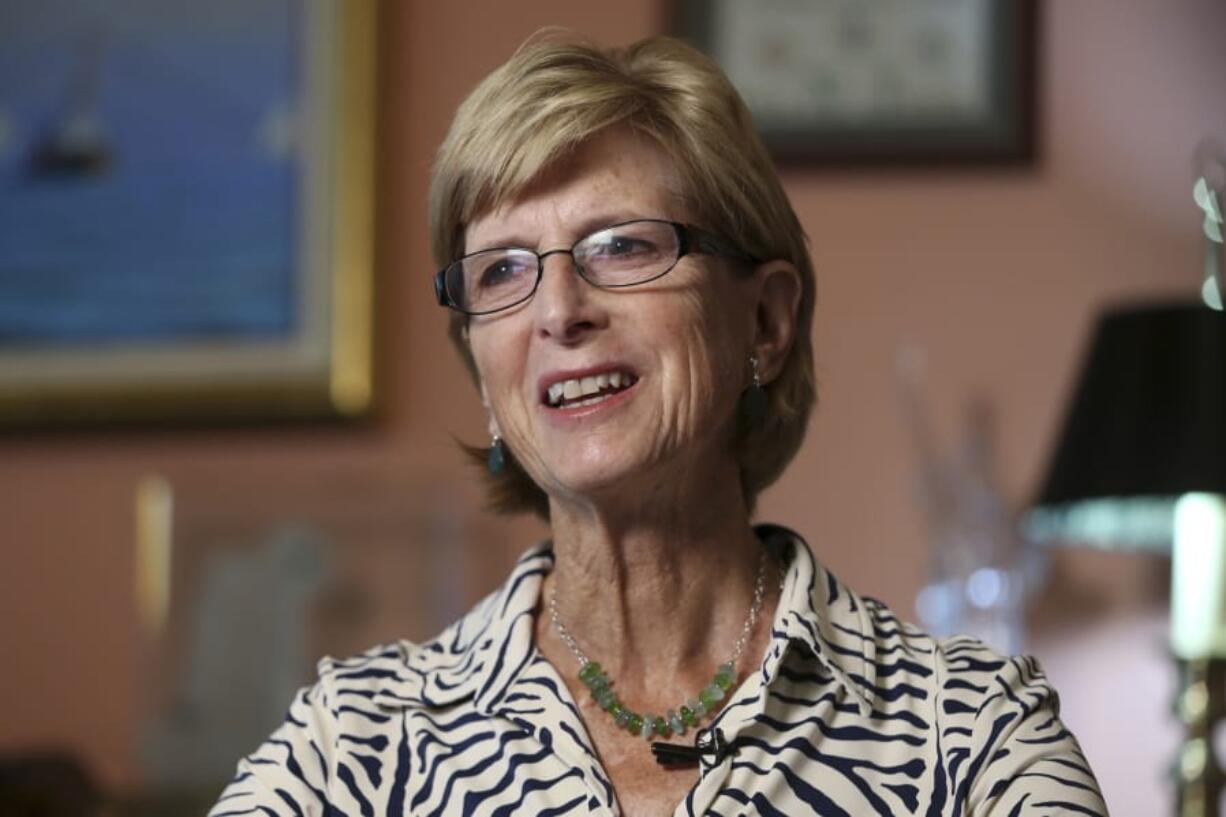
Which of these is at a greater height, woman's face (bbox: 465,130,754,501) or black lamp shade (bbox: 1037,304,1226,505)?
woman's face (bbox: 465,130,754,501)

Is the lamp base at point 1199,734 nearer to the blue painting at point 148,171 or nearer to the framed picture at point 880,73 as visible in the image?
the framed picture at point 880,73

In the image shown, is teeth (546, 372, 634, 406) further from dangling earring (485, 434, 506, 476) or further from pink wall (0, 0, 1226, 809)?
pink wall (0, 0, 1226, 809)

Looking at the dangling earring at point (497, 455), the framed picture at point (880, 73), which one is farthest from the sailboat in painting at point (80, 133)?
the dangling earring at point (497, 455)

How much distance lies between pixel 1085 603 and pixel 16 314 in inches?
75.2

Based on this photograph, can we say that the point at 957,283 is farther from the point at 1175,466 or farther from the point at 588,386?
the point at 588,386

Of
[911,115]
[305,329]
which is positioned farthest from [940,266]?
[305,329]

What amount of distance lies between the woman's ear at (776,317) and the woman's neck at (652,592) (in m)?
0.14

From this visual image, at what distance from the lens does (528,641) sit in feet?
5.26

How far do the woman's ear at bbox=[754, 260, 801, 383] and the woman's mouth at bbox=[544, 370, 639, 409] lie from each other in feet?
0.63

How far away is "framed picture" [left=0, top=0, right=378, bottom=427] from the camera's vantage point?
10.8 ft

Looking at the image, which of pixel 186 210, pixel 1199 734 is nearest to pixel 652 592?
pixel 1199 734

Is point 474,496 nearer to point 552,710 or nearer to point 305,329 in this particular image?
point 305,329

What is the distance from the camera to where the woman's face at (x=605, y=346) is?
1.52 metres

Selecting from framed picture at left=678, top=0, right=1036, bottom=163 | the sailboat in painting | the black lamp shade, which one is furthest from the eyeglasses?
the sailboat in painting
